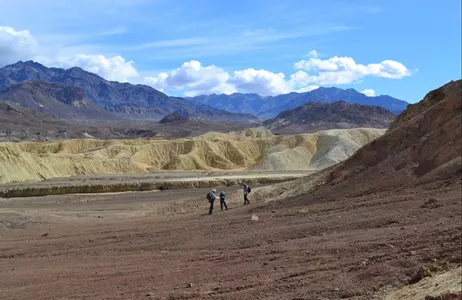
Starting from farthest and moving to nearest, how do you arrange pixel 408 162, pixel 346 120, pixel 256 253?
pixel 346 120 < pixel 408 162 < pixel 256 253

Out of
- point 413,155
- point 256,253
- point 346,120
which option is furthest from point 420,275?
point 346,120

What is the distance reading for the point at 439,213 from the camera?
14.9 metres

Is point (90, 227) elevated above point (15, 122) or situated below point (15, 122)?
below

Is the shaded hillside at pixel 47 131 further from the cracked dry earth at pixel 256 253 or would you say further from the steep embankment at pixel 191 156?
the cracked dry earth at pixel 256 253

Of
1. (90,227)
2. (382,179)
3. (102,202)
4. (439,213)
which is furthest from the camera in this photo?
(102,202)

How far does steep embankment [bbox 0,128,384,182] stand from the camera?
62500 millimetres

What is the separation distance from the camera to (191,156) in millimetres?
78938

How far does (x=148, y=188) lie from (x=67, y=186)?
7.52 metres

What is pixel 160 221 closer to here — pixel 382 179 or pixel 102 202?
pixel 382 179

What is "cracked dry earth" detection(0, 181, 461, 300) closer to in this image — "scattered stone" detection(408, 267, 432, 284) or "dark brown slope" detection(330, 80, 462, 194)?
"scattered stone" detection(408, 267, 432, 284)

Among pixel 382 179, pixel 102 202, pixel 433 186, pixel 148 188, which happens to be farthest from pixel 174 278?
pixel 148 188

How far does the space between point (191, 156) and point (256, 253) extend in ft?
213

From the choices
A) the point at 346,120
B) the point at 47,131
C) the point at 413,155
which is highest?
the point at 346,120

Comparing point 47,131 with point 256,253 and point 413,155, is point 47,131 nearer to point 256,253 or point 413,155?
point 413,155
